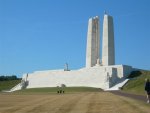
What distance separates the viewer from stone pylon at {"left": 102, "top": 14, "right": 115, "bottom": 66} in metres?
76.6

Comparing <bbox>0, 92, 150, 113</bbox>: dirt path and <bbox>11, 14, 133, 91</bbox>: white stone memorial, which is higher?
<bbox>11, 14, 133, 91</bbox>: white stone memorial

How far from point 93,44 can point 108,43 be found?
671cm

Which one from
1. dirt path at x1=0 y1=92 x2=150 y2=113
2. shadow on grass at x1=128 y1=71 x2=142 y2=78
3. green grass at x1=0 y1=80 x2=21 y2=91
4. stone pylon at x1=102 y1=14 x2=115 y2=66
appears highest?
stone pylon at x1=102 y1=14 x2=115 y2=66

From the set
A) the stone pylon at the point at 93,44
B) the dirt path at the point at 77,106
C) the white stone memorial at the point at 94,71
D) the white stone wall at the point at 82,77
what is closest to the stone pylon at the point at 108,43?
the white stone memorial at the point at 94,71

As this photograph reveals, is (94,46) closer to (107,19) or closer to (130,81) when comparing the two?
(107,19)

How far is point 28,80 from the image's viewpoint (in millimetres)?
90438

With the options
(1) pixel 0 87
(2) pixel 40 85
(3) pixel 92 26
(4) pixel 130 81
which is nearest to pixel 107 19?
(3) pixel 92 26

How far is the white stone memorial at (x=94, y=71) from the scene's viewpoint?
70625 mm

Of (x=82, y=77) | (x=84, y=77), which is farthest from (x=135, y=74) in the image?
(x=82, y=77)

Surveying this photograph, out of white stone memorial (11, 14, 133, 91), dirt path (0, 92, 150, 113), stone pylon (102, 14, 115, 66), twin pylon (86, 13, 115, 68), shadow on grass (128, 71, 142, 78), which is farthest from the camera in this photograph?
twin pylon (86, 13, 115, 68)

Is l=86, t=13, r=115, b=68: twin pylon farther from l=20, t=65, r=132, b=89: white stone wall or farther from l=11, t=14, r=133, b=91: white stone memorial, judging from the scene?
l=20, t=65, r=132, b=89: white stone wall

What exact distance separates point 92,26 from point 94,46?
483cm

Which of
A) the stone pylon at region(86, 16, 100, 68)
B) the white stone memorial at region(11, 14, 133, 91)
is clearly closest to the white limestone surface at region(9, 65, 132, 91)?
the white stone memorial at region(11, 14, 133, 91)

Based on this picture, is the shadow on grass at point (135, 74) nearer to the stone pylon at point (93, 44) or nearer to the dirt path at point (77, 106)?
the stone pylon at point (93, 44)
